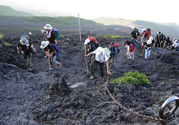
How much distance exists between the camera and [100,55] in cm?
604

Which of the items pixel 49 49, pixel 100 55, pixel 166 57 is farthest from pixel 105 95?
pixel 166 57

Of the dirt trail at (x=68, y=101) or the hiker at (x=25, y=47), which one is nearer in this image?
the dirt trail at (x=68, y=101)

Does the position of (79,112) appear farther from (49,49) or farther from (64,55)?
(64,55)

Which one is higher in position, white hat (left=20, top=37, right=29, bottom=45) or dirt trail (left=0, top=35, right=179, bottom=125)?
white hat (left=20, top=37, right=29, bottom=45)

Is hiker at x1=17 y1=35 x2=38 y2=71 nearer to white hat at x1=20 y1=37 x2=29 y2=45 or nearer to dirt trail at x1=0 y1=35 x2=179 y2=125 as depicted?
white hat at x1=20 y1=37 x2=29 y2=45

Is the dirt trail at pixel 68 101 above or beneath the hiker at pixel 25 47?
beneath

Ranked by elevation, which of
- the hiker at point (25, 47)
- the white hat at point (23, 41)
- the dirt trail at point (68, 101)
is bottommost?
the dirt trail at point (68, 101)

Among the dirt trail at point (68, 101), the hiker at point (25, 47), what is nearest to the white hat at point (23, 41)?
the hiker at point (25, 47)

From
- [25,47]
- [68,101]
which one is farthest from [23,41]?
[68,101]

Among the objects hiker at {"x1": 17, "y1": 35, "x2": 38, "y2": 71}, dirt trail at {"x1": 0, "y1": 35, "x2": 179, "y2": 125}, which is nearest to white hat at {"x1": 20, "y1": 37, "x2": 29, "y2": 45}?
hiker at {"x1": 17, "y1": 35, "x2": 38, "y2": 71}

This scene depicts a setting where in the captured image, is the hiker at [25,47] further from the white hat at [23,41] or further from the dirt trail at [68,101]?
the dirt trail at [68,101]

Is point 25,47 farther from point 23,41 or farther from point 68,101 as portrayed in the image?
point 68,101

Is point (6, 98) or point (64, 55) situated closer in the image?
point (6, 98)

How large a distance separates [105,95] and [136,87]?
1.33 m
